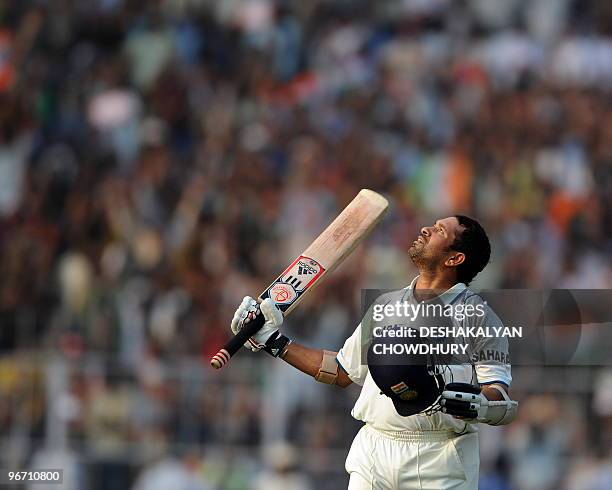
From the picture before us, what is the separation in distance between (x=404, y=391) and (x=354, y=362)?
1.77 ft

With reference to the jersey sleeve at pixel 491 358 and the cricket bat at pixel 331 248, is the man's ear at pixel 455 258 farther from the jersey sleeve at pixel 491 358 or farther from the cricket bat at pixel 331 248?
the cricket bat at pixel 331 248

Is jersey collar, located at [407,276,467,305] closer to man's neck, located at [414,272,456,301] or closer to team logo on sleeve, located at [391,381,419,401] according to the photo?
man's neck, located at [414,272,456,301]

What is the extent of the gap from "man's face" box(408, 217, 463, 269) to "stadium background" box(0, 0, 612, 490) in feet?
13.8

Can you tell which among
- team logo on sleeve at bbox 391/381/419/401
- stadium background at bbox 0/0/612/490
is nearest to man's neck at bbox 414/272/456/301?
team logo on sleeve at bbox 391/381/419/401

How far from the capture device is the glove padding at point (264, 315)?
5.64m

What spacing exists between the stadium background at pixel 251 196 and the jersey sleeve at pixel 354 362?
12.9 feet

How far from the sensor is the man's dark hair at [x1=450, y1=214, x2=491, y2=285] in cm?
545

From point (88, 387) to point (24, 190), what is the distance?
94.6 inches

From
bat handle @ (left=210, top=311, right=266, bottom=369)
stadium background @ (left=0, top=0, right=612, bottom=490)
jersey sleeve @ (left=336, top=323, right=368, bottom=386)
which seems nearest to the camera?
bat handle @ (left=210, top=311, right=266, bottom=369)

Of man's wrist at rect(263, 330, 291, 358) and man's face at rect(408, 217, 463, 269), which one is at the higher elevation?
man's face at rect(408, 217, 463, 269)

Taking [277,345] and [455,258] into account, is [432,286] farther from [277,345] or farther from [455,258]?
[277,345]

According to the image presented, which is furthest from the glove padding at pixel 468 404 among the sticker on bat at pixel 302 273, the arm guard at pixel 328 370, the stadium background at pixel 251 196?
the stadium background at pixel 251 196

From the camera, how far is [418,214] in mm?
11195

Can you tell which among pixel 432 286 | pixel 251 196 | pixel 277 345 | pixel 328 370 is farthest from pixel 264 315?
pixel 251 196
